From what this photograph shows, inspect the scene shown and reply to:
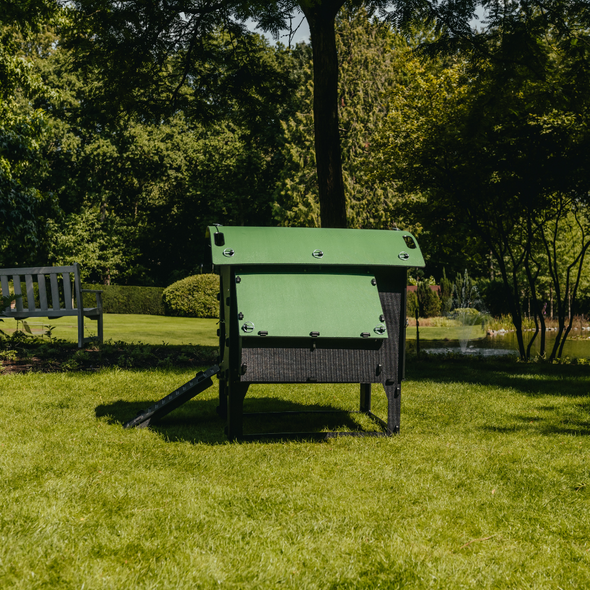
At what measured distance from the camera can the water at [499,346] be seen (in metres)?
13.4

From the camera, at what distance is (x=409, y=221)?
13.0m

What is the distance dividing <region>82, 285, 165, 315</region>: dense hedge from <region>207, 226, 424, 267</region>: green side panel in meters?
22.1

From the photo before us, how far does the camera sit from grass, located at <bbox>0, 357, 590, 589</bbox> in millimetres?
2471

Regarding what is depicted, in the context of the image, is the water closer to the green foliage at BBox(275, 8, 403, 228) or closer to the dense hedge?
the green foliage at BBox(275, 8, 403, 228)

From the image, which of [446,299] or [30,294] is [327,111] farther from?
[446,299]

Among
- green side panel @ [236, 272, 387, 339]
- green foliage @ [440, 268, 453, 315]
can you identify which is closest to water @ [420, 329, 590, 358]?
green foliage @ [440, 268, 453, 315]

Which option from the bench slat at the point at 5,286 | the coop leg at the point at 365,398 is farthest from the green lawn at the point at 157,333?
the coop leg at the point at 365,398

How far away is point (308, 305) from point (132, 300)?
2307cm

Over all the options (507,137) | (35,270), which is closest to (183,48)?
(35,270)

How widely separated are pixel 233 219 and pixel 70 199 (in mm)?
8672

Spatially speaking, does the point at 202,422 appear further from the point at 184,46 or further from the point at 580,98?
the point at 184,46

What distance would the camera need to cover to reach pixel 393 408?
4.74 meters

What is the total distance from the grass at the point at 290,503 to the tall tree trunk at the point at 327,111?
3873mm

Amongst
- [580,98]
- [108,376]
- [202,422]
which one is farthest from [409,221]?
[202,422]
